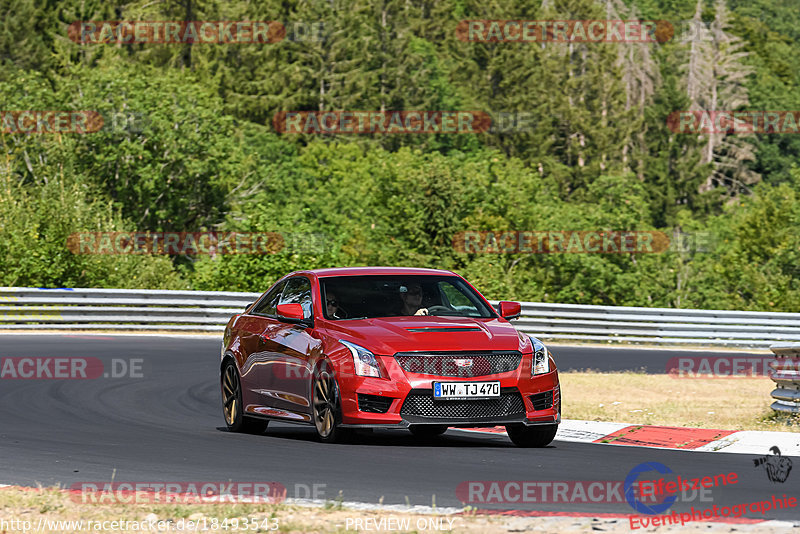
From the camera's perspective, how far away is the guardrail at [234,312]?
27.6m

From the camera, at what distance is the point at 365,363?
10430 millimetres

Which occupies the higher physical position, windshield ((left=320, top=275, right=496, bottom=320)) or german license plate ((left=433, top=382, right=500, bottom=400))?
windshield ((left=320, top=275, right=496, bottom=320))

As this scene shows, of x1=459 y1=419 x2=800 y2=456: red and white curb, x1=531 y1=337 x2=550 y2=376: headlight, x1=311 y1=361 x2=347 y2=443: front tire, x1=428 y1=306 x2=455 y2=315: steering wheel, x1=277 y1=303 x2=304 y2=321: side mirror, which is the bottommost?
x1=459 y1=419 x2=800 y2=456: red and white curb

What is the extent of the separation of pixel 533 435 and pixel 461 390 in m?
1.00

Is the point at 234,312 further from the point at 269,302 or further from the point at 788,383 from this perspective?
the point at 788,383

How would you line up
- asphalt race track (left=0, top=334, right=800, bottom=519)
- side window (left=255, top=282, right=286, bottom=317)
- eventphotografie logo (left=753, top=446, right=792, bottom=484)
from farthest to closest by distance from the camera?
side window (left=255, top=282, right=286, bottom=317), eventphotografie logo (left=753, top=446, right=792, bottom=484), asphalt race track (left=0, top=334, right=800, bottom=519)

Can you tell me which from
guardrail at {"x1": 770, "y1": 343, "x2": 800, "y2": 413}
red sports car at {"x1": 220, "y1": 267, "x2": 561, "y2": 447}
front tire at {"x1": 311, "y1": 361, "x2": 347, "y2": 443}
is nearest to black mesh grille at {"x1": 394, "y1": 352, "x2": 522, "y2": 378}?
red sports car at {"x1": 220, "y1": 267, "x2": 561, "y2": 447}

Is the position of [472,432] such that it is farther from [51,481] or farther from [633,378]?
[633,378]

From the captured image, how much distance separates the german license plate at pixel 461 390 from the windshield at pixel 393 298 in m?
1.23

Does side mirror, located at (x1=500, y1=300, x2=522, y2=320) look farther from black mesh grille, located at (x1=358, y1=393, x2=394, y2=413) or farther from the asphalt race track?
black mesh grille, located at (x1=358, y1=393, x2=394, y2=413)

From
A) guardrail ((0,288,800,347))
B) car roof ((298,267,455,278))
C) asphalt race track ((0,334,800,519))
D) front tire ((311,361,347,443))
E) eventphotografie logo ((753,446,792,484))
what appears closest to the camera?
asphalt race track ((0,334,800,519))

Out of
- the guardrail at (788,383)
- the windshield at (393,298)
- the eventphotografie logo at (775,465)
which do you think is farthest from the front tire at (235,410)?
the guardrail at (788,383)

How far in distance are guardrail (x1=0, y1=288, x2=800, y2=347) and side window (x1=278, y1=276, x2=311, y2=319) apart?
15938 mm

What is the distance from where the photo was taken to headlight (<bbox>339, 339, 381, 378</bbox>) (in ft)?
34.1
